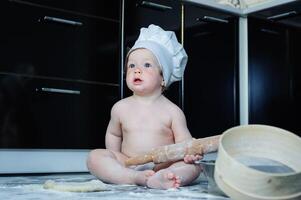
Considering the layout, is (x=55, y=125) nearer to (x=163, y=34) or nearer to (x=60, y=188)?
(x=163, y=34)

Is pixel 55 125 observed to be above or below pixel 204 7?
below

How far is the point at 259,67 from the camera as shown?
2.21m

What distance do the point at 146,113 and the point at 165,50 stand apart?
0.69 ft

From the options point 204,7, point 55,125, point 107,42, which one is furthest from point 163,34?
point 204,7

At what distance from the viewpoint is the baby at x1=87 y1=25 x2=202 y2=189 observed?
3.99 feet

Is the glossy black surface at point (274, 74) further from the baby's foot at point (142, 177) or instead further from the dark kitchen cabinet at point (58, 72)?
the baby's foot at point (142, 177)

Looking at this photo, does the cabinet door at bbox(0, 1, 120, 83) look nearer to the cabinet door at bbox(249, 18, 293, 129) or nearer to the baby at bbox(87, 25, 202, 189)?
the baby at bbox(87, 25, 202, 189)

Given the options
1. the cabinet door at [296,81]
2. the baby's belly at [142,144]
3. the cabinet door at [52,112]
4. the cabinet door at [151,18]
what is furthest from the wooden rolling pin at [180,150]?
the cabinet door at [296,81]

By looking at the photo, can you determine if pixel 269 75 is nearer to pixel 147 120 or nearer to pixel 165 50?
pixel 165 50

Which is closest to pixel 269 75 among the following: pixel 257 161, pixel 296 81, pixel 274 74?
pixel 274 74

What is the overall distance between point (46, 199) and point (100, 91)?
909 millimetres

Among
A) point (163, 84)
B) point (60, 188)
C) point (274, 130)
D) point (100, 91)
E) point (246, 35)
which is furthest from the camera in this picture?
point (246, 35)

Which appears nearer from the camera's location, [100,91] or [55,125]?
[55,125]

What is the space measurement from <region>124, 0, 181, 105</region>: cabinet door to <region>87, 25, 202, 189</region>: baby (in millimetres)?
383
